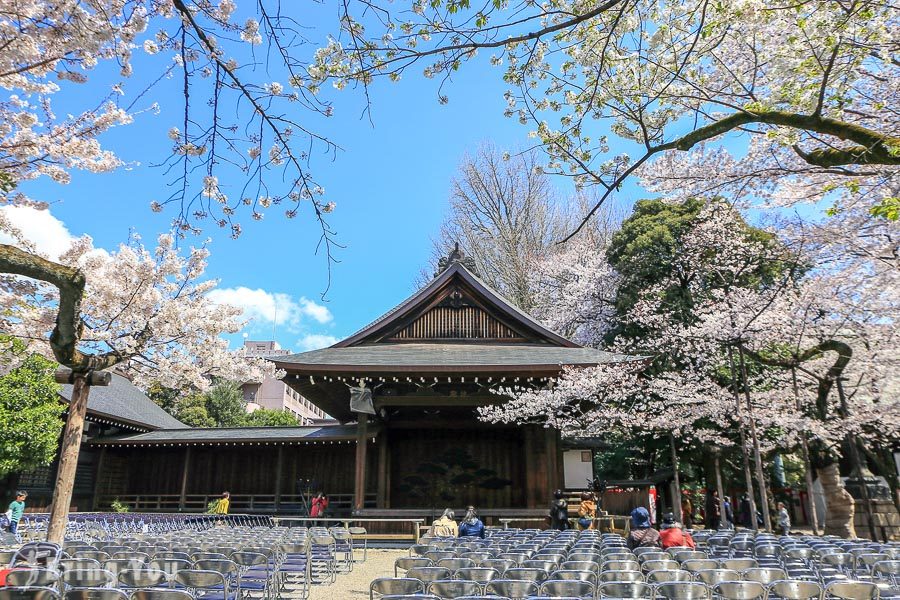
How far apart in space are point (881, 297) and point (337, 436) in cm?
1497

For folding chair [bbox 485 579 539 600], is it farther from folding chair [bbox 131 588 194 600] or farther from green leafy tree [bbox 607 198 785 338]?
green leafy tree [bbox 607 198 785 338]

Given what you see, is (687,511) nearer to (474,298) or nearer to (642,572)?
(474,298)

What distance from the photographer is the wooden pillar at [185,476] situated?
18.6 meters

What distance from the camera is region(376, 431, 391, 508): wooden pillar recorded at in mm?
15234

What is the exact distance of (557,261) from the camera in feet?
89.7

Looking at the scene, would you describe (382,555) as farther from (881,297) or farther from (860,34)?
(881,297)

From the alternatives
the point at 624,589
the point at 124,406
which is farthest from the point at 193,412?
the point at 624,589

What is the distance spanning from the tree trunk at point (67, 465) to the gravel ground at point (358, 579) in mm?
3240

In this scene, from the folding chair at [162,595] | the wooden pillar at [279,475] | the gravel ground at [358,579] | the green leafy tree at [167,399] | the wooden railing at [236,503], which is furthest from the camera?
the green leafy tree at [167,399]

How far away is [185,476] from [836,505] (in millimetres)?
20427

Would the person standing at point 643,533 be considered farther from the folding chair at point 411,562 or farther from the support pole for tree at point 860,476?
the support pole for tree at point 860,476

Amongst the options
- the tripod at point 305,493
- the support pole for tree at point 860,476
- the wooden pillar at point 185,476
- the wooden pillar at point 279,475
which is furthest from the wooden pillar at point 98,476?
the support pole for tree at point 860,476

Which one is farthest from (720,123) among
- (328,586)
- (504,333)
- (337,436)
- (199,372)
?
(337,436)

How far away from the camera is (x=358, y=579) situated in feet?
29.8
